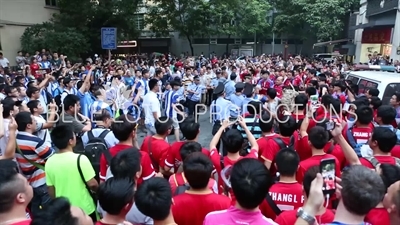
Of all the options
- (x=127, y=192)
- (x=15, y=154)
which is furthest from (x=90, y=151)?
(x=127, y=192)

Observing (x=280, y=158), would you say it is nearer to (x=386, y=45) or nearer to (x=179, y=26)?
(x=386, y=45)

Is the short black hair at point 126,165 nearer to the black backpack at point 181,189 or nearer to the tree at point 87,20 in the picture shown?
the black backpack at point 181,189

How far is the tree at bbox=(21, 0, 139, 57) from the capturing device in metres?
18.9

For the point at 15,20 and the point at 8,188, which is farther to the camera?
the point at 15,20

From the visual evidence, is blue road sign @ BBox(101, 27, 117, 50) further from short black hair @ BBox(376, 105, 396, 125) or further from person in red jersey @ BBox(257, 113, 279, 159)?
short black hair @ BBox(376, 105, 396, 125)

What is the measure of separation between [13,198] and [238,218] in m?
1.40

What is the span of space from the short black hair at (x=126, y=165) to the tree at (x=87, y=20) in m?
17.1

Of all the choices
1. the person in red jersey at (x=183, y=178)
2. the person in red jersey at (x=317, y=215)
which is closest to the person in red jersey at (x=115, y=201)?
the person in red jersey at (x=183, y=178)

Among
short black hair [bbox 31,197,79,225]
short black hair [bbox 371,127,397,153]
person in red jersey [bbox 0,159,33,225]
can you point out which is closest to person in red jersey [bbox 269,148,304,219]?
short black hair [bbox 371,127,397,153]

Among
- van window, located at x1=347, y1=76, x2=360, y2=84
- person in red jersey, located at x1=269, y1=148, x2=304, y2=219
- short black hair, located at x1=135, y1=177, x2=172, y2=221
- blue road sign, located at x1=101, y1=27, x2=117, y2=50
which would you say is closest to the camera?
short black hair, located at x1=135, y1=177, x2=172, y2=221

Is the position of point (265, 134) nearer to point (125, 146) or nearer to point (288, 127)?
point (288, 127)

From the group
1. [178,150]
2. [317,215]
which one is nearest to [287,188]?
[317,215]

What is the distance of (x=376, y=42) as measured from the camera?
Result: 22.1 meters

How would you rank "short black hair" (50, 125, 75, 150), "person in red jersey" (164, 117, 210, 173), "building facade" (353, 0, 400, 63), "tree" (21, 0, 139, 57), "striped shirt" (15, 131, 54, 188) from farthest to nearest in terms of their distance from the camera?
"building facade" (353, 0, 400, 63) < "tree" (21, 0, 139, 57) < "person in red jersey" (164, 117, 210, 173) < "striped shirt" (15, 131, 54, 188) < "short black hair" (50, 125, 75, 150)
